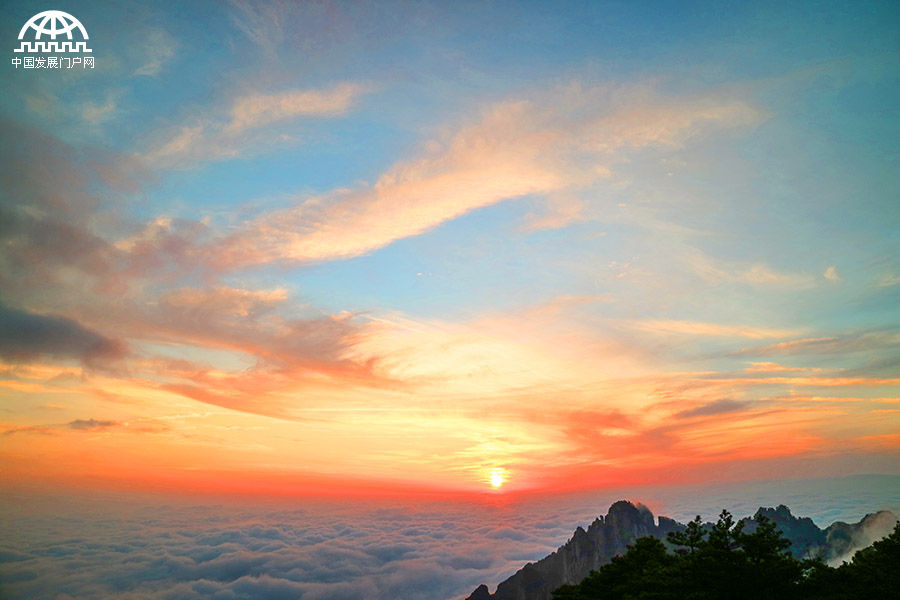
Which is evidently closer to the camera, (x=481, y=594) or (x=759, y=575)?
(x=759, y=575)

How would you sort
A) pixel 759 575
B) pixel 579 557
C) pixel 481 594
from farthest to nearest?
pixel 579 557, pixel 481 594, pixel 759 575

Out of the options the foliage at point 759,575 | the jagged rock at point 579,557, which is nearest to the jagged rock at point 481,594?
the jagged rock at point 579,557

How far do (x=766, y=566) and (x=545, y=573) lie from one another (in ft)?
579

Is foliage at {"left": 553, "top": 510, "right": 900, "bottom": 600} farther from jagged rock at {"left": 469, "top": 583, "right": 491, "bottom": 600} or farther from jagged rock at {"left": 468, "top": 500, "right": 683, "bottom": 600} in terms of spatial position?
jagged rock at {"left": 469, "top": 583, "right": 491, "bottom": 600}

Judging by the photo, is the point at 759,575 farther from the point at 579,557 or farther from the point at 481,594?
the point at 481,594

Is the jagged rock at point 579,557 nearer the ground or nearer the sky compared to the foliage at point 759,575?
nearer the ground

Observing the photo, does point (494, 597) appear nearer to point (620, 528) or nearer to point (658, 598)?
point (620, 528)

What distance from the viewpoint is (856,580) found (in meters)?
38.9

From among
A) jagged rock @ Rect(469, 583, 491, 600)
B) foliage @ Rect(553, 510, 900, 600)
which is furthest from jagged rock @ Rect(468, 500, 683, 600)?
foliage @ Rect(553, 510, 900, 600)

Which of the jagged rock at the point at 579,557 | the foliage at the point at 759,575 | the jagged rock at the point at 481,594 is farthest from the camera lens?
the jagged rock at the point at 481,594

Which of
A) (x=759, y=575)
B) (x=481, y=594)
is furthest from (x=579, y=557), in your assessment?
(x=759, y=575)

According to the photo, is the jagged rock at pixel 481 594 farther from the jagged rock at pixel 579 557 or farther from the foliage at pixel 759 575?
the foliage at pixel 759 575

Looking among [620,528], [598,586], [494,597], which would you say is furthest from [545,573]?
[598,586]

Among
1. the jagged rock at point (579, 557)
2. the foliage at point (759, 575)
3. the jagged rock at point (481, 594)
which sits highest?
the foliage at point (759, 575)
